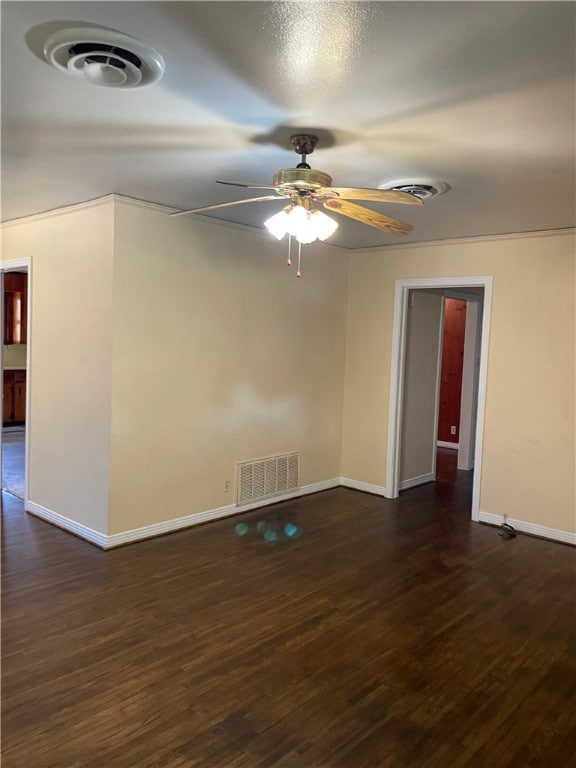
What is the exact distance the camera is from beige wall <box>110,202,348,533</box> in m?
3.96

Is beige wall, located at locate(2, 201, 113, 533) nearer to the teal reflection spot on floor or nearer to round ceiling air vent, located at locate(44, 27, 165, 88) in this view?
the teal reflection spot on floor

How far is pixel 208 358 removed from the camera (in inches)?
176

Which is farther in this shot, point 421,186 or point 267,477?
point 267,477

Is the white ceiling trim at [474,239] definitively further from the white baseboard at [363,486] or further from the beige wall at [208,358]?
the white baseboard at [363,486]

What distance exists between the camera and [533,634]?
3049mm

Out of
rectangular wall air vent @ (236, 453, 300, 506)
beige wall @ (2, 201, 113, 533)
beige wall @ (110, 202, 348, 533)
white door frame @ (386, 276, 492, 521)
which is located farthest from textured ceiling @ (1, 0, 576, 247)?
rectangular wall air vent @ (236, 453, 300, 506)

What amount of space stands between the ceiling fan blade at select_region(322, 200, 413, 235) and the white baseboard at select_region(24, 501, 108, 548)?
270cm

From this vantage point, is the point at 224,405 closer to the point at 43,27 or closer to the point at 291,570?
the point at 291,570

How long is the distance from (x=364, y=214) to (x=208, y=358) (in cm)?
208

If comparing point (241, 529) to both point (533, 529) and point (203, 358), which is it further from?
point (533, 529)

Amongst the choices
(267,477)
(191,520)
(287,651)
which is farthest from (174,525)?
(287,651)

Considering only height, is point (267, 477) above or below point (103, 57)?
below

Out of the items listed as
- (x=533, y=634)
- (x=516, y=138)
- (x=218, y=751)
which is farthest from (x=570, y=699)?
(x=516, y=138)

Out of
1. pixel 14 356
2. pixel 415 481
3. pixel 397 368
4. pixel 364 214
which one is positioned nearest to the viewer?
pixel 364 214
